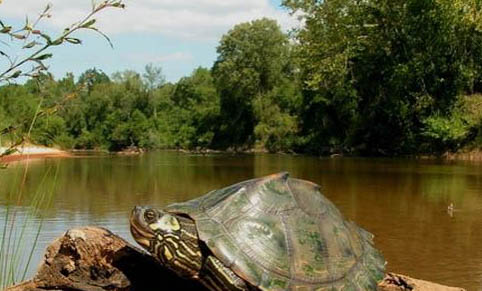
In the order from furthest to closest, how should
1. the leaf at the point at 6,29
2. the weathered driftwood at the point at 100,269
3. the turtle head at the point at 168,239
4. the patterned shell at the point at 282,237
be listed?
the weathered driftwood at the point at 100,269
the patterned shell at the point at 282,237
the turtle head at the point at 168,239
the leaf at the point at 6,29

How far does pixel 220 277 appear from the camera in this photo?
4.60 metres

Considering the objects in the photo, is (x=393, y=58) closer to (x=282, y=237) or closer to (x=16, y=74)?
(x=282, y=237)

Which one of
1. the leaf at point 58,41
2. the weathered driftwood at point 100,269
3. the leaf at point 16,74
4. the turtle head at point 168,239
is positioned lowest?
the weathered driftwood at point 100,269

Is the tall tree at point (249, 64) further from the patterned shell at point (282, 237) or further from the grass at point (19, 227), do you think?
the patterned shell at point (282, 237)

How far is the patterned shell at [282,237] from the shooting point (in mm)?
4766

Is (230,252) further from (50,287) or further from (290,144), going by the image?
(290,144)

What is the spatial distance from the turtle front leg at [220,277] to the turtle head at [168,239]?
89 mm

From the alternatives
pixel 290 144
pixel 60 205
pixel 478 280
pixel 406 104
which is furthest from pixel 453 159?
pixel 478 280

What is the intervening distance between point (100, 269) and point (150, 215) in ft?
3.13

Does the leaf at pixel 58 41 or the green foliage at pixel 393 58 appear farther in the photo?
the green foliage at pixel 393 58

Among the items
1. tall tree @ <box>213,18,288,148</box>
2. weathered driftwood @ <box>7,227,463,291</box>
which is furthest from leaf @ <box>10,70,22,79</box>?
tall tree @ <box>213,18,288,148</box>

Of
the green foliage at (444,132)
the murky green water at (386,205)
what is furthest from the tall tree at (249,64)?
the murky green water at (386,205)

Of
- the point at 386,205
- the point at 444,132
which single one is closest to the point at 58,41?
the point at 386,205

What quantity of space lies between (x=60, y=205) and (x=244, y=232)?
1499 centimetres
